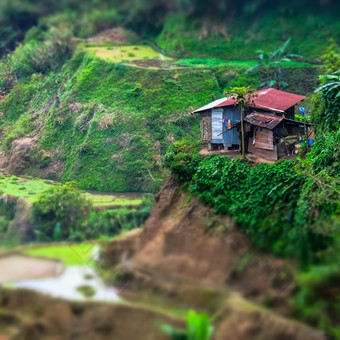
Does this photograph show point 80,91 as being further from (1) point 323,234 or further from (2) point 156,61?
(1) point 323,234

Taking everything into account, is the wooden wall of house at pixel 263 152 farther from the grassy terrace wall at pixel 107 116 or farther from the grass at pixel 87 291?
the grass at pixel 87 291

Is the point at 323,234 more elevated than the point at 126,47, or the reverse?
the point at 126,47

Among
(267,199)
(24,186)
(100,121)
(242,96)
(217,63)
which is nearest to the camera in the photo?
(267,199)


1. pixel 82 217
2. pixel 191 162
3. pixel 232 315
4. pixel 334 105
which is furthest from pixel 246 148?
pixel 232 315

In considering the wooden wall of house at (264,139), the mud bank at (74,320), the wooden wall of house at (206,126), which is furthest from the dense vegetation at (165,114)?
the mud bank at (74,320)

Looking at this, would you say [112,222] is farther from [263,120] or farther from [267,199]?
[263,120]

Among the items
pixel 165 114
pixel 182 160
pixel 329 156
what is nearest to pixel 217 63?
pixel 165 114

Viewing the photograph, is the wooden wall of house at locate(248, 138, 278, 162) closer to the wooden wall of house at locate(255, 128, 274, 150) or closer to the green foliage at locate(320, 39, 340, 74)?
the wooden wall of house at locate(255, 128, 274, 150)

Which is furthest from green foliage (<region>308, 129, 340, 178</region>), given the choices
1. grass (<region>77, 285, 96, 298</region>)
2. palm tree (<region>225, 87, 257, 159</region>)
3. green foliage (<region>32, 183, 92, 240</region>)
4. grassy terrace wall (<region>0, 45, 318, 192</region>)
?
grass (<region>77, 285, 96, 298</region>)
